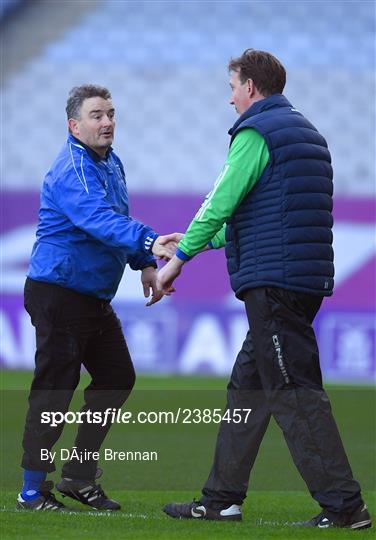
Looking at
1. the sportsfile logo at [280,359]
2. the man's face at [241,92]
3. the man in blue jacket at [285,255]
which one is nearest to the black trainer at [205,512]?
the man in blue jacket at [285,255]

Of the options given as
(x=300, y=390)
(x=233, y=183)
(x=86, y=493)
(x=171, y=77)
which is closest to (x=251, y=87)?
(x=233, y=183)

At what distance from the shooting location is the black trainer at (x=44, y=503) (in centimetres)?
538

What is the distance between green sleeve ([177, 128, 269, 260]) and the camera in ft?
16.4

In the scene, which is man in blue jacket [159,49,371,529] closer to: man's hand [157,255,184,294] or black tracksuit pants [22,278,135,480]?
man's hand [157,255,184,294]

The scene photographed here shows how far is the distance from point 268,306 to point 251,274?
152mm

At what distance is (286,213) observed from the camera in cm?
500

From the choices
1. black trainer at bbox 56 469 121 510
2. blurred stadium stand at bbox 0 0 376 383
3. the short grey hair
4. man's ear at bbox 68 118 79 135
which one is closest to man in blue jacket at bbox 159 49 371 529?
the short grey hair

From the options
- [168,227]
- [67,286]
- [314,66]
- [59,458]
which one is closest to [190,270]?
[168,227]

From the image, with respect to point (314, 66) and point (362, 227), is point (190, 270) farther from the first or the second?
point (314, 66)

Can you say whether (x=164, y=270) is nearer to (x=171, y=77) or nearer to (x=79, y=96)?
(x=79, y=96)

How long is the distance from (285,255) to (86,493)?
1.49m

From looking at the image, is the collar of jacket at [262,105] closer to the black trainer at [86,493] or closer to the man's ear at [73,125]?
the man's ear at [73,125]

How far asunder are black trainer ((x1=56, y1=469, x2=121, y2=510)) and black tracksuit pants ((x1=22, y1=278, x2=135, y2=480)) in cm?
5

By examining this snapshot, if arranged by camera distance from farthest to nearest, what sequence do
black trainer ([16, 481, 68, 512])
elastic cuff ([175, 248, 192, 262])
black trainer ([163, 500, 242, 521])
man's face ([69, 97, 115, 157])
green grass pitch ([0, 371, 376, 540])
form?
man's face ([69, 97, 115, 157]) < black trainer ([16, 481, 68, 512]) < black trainer ([163, 500, 242, 521]) < elastic cuff ([175, 248, 192, 262]) < green grass pitch ([0, 371, 376, 540])
